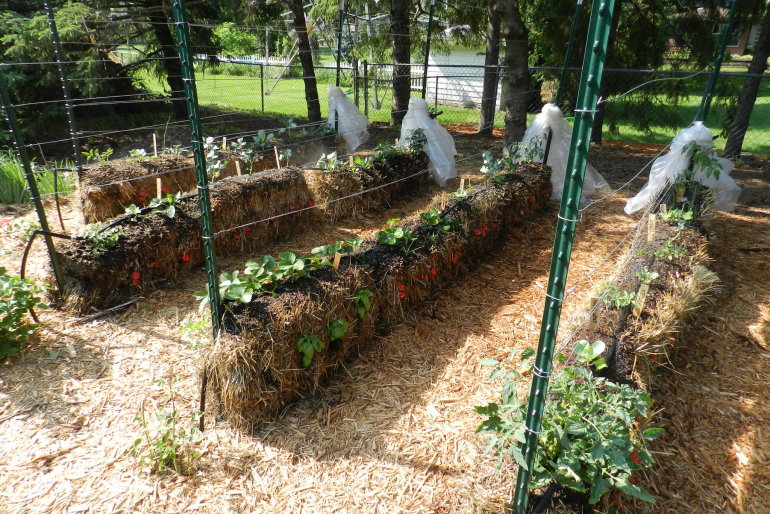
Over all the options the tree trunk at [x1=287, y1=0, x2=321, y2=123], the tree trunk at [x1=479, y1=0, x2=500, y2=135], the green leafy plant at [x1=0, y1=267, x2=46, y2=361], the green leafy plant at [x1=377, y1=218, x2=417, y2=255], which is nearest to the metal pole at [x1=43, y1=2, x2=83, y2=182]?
the green leafy plant at [x1=0, y1=267, x2=46, y2=361]

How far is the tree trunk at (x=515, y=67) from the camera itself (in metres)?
6.32

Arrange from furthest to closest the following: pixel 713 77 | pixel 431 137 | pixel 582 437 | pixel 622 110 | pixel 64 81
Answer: pixel 622 110 → pixel 431 137 → pixel 713 77 → pixel 64 81 → pixel 582 437

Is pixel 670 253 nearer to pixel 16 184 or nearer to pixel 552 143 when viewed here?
pixel 552 143

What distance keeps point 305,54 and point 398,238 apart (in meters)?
6.74

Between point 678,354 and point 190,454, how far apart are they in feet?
10.3

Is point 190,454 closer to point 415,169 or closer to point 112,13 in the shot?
point 415,169

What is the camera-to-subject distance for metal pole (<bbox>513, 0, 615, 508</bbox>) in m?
1.36

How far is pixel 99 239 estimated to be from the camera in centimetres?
362

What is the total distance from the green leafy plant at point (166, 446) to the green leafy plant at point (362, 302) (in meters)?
1.12

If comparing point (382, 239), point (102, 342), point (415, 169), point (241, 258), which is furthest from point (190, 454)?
point (415, 169)

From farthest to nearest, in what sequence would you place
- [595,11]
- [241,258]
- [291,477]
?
[241,258] → [291,477] → [595,11]

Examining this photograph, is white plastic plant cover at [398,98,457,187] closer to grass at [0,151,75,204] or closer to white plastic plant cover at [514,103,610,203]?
white plastic plant cover at [514,103,610,203]

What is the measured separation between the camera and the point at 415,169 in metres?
6.51

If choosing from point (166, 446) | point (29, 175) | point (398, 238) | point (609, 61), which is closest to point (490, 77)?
point (609, 61)
